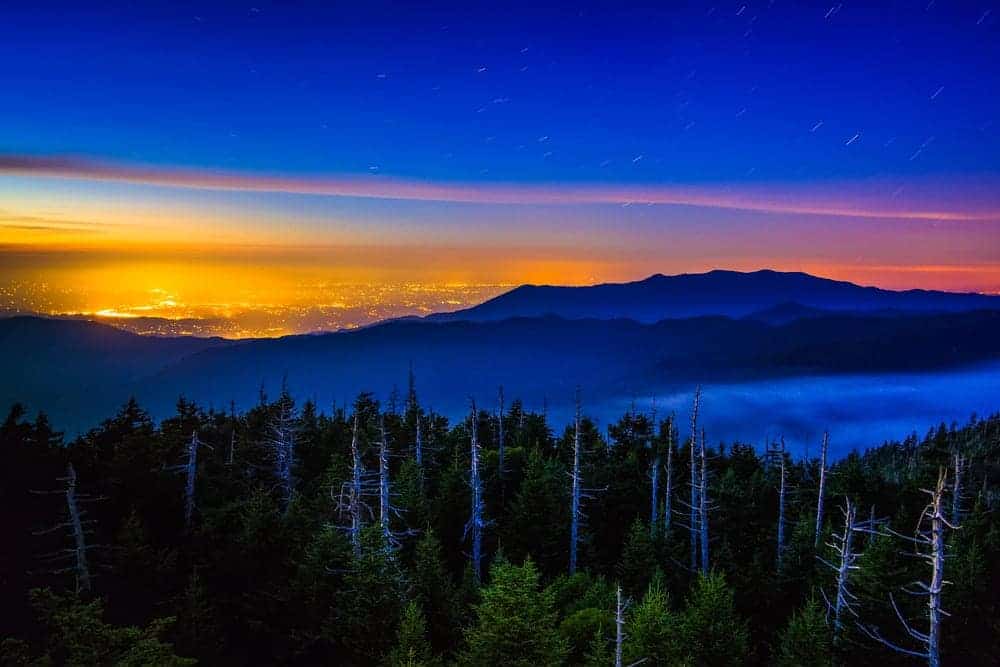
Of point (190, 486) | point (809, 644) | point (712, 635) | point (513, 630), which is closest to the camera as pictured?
point (513, 630)

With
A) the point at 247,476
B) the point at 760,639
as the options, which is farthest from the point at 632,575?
the point at 247,476

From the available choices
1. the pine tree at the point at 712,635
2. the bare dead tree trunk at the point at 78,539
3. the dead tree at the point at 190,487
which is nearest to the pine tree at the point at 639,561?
the pine tree at the point at 712,635

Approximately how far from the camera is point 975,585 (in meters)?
24.1

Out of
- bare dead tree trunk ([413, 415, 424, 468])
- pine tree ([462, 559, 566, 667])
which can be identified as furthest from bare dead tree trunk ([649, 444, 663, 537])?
pine tree ([462, 559, 566, 667])

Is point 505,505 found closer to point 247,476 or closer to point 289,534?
point 247,476

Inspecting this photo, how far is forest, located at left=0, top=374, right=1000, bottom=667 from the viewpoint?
18.4 m

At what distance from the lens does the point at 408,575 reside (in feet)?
88.9

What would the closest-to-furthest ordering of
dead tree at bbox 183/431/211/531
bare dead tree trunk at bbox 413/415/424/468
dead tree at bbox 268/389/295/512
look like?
dead tree at bbox 183/431/211/531
dead tree at bbox 268/389/295/512
bare dead tree trunk at bbox 413/415/424/468

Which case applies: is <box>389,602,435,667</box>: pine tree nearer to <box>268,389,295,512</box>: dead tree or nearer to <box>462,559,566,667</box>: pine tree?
<box>462,559,566,667</box>: pine tree

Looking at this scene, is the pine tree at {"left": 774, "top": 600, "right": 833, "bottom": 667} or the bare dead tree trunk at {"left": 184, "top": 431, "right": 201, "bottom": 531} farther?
the bare dead tree trunk at {"left": 184, "top": 431, "right": 201, "bottom": 531}

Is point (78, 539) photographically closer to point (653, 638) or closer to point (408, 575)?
point (408, 575)

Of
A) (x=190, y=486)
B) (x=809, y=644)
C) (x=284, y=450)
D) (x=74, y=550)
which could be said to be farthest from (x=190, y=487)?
(x=809, y=644)

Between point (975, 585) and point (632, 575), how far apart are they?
55.3 feet

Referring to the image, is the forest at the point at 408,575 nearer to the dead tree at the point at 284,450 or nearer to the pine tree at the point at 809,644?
the pine tree at the point at 809,644
